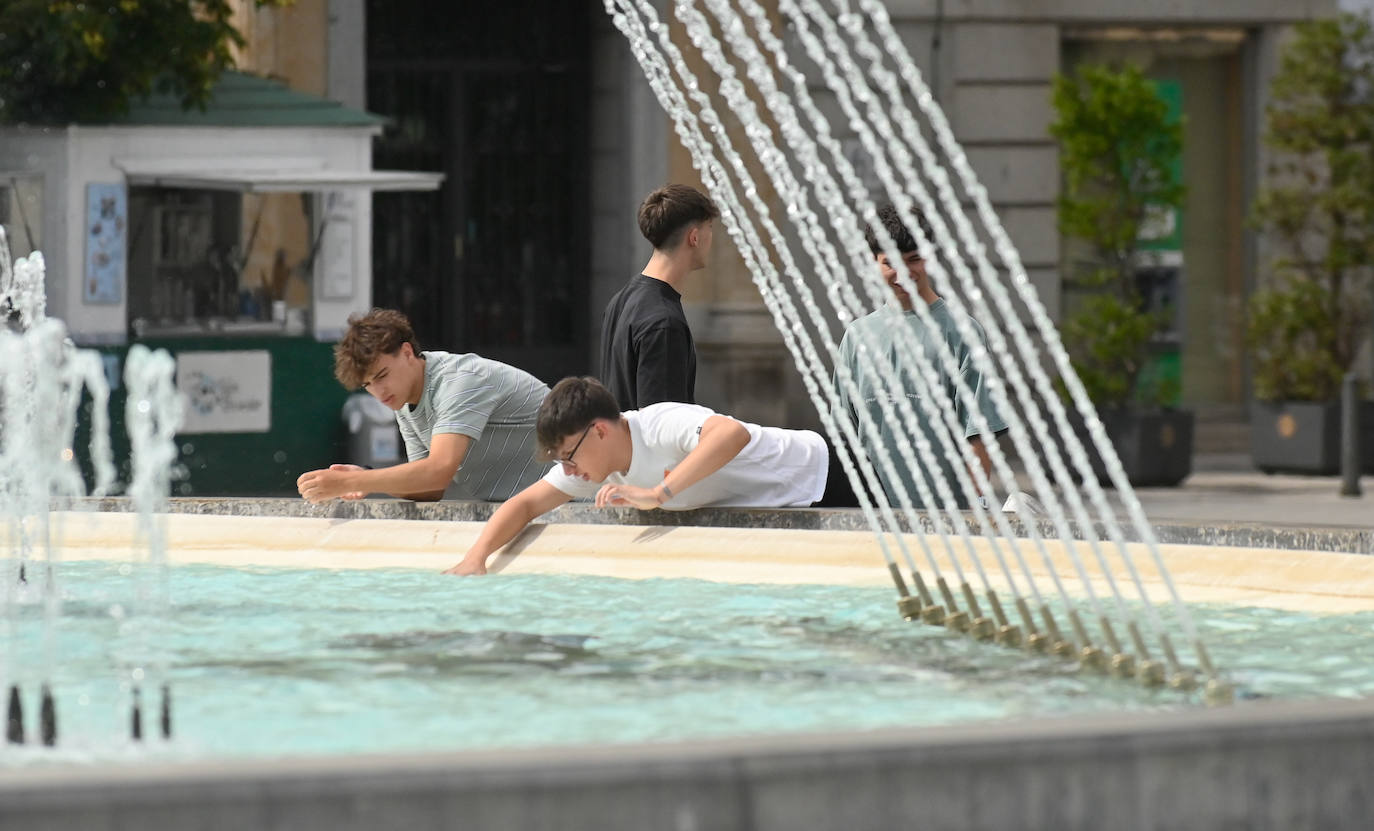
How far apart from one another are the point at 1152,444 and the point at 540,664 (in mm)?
10935

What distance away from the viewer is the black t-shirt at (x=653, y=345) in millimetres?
5922

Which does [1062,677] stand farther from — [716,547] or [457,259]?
[457,259]

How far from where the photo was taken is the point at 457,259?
1730 cm

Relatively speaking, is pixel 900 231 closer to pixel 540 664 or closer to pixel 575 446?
pixel 575 446

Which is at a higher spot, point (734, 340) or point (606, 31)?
point (606, 31)

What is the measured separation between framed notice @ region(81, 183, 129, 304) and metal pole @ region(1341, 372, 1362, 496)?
721 cm

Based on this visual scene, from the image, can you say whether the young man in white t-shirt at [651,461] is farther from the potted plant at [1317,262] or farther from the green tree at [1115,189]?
the potted plant at [1317,262]

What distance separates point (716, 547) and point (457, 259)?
11.7 meters

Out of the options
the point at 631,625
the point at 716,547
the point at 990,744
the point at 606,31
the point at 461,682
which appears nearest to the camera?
the point at 990,744

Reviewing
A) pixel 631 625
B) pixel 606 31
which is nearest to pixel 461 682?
pixel 631 625

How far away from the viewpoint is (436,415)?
20.4ft

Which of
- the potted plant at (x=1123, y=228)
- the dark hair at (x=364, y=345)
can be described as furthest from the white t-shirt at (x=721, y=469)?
the potted plant at (x=1123, y=228)

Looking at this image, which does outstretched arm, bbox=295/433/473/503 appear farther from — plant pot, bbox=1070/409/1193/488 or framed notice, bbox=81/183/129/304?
plant pot, bbox=1070/409/1193/488

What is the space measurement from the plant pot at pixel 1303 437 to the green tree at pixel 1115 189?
96 cm
